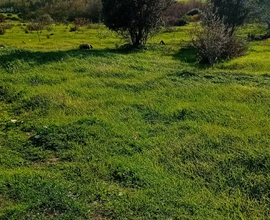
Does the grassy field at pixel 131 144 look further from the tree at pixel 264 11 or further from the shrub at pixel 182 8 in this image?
the shrub at pixel 182 8

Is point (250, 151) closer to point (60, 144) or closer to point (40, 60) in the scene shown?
point (60, 144)

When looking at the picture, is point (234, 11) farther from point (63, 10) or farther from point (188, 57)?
point (63, 10)

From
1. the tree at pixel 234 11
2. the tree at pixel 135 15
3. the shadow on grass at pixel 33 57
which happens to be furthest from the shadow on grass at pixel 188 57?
the shadow on grass at pixel 33 57

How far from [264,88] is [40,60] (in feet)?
25.7

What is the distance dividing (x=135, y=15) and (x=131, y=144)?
10076 millimetres

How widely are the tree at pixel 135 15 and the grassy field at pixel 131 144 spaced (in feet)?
17.5

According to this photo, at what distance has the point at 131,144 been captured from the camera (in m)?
5.43

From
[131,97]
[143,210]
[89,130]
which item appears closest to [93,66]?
[131,97]

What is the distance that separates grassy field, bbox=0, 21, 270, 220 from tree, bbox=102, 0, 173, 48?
5320 mm

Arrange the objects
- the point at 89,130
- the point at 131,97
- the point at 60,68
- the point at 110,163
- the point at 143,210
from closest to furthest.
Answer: the point at 143,210 → the point at 110,163 → the point at 89,130 → the point at 131,97 → the point at 60,68

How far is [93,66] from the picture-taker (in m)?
9.95

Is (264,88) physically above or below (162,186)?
above

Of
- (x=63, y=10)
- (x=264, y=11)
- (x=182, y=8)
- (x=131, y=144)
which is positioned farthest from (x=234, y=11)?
(x=182, y=8)

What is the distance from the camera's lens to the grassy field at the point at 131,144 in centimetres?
397
